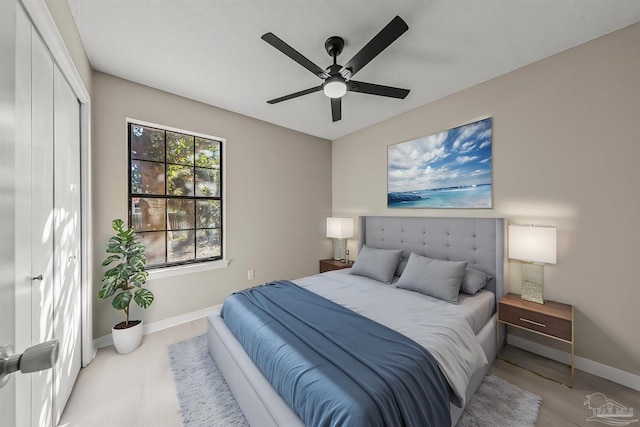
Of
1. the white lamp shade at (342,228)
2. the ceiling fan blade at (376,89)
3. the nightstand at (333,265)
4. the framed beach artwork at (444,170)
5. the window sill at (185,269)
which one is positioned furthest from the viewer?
the white lamp shade at (342,228)

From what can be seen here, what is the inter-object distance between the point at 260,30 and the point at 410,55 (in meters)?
1.30

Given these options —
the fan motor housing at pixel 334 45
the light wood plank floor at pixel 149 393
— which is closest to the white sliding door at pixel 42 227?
the light wood plank floor at pixel 149 393

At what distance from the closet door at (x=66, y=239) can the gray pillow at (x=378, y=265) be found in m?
2.63

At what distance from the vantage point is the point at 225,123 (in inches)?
130

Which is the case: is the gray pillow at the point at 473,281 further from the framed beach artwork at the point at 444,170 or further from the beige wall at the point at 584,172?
the framed beach artwork at the point at 444,170

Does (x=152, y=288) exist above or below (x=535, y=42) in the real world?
below

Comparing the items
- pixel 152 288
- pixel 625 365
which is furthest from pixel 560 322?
pixel 152 288

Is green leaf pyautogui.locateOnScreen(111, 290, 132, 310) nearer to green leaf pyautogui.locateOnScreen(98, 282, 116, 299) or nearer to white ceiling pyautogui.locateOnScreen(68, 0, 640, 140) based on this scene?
green leaf pyautogui.locateOnScreen(98, 282, 116, 299)

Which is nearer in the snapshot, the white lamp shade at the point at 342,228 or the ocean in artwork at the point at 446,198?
the ocean in artwork at the point at 446,198

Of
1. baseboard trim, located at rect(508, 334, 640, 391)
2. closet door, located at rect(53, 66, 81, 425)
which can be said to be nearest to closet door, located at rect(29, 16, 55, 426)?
closet door, located at rect(53, 66, 81, 425)

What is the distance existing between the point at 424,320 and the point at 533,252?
4.06 ft

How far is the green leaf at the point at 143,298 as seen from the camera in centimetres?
242

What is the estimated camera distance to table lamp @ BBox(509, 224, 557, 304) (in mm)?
2100

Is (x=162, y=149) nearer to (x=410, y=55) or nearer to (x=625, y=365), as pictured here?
(x=410, y=55)
